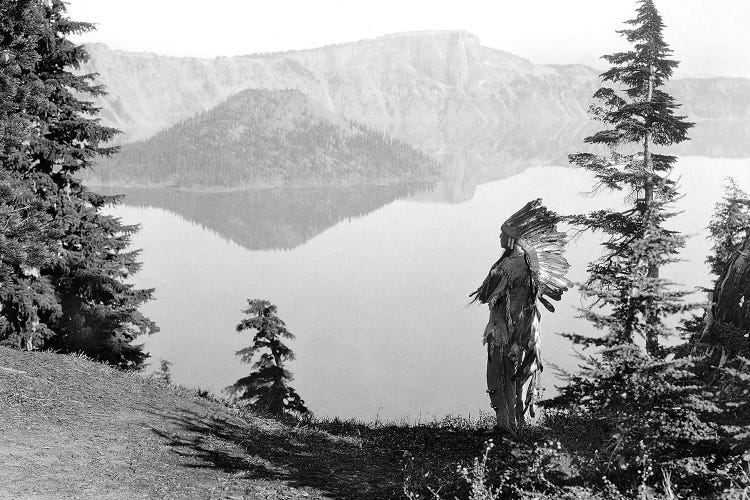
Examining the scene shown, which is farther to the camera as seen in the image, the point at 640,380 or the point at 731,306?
the point at 731,306

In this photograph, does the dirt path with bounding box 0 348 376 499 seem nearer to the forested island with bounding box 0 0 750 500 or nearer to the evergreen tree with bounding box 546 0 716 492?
the forested island with bounding box 0 0 750 500

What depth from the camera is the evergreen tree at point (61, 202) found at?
52.7ft

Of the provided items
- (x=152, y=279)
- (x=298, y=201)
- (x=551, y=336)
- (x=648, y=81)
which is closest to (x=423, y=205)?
(x=298, y=201)

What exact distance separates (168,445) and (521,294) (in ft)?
22.8

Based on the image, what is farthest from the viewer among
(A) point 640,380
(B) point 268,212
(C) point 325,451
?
(B) point 268,212

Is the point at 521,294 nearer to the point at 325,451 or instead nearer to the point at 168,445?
the point at 325,451

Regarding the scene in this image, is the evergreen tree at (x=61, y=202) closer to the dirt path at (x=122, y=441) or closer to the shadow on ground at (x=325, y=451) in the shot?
the dirt path at (x=122, y=441)

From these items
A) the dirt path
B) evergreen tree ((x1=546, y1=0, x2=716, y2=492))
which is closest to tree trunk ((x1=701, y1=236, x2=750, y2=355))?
evergreen tree ((x1=546, y1=0, x2=716, y2=492))

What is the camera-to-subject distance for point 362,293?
6681 cm

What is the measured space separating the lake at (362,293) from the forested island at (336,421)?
4153 mm

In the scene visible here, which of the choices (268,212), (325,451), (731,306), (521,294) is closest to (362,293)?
(325,451)

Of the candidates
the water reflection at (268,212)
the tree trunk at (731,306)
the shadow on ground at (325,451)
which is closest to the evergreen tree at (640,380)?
the tree trunk at (731,306)

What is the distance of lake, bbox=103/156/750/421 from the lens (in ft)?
139

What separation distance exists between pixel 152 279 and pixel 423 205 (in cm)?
9859
